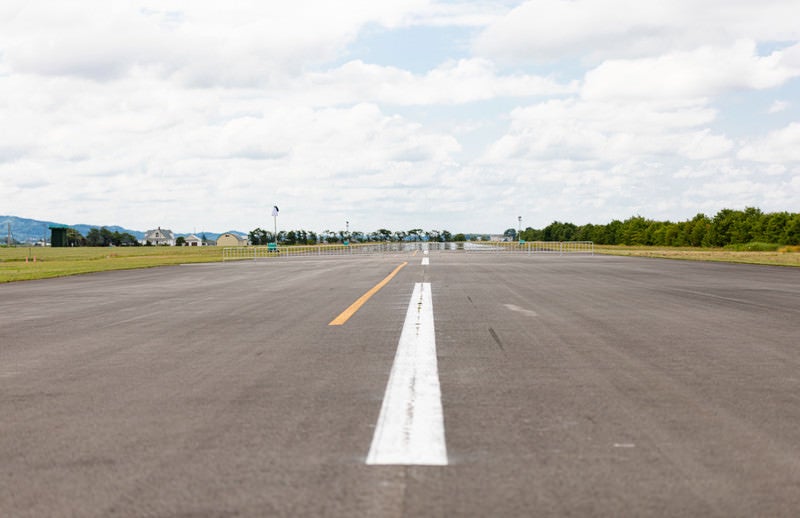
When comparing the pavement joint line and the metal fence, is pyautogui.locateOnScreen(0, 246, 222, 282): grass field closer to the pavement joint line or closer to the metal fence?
the metal fence

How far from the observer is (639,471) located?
3.07 metres

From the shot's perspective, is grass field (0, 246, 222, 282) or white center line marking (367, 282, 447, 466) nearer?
white center line marking (367, 282, 447, 466)

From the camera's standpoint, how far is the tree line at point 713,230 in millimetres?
83938

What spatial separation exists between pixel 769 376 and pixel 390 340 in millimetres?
3581

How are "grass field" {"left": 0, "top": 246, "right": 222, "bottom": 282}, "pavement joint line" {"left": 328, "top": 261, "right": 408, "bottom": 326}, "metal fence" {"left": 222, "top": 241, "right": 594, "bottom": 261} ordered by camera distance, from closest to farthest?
"pavement joint line" {"left": 328, "top": 261, "right": 408, "bottom": 326} < "grass field" {"left": 0, "top": 246, "right": 222, "bottom": 282} < "metal fence" {"left": 222, "top": 241, "right": 594, "bottom": 261}

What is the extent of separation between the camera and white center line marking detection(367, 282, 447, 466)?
3.27 m

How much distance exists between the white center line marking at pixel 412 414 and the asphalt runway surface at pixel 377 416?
8 cm

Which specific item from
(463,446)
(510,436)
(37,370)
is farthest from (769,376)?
(37,370)

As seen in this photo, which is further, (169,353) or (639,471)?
(169,353)

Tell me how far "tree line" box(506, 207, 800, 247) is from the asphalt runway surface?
283ft

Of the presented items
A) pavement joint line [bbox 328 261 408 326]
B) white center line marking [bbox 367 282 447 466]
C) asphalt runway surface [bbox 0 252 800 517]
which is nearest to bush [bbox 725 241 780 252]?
pavement joint line [bbox 328 261 408 326]

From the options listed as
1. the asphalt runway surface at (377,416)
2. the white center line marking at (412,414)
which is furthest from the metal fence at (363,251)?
the white center line marking at (412,414)

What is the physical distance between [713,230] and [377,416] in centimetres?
9987

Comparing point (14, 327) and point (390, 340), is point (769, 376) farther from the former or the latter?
point (14, 327)
